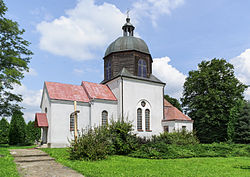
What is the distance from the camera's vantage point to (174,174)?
8859 mm

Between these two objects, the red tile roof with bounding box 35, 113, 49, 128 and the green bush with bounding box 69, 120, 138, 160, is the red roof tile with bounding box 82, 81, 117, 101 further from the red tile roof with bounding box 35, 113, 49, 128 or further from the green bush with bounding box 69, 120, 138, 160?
the green bush with bounding box 69, 120, 138, 160

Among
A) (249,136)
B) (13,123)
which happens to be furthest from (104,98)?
(249,136)

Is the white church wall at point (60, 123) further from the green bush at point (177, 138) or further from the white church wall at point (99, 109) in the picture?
the green bush at point (177, 138)

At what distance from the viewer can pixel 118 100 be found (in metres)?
25.1

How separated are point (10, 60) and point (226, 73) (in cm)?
2860

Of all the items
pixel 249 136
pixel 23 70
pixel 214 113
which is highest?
pixel 23 70

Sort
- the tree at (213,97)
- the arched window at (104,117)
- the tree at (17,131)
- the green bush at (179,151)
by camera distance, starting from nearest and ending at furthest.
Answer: the green bush at (179,151) → the arched window at (104,117) → the tree at (17,131) → the tree at (213,97)

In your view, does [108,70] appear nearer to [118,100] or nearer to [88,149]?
[118,100]

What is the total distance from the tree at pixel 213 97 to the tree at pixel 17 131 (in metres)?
25.3

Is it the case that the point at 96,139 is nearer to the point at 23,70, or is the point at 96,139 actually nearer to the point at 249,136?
the point at 23,70

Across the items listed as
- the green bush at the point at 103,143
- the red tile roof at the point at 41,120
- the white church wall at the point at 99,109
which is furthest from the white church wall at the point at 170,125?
the red tile roof at the point at 41,120

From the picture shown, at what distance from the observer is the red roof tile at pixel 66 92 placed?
22.5 metres

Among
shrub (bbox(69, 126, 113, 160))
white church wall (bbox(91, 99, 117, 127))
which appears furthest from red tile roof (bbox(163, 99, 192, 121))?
shrub (bbox(69, 126, 113, 160))

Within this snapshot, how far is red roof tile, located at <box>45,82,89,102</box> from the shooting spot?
2255 cm
